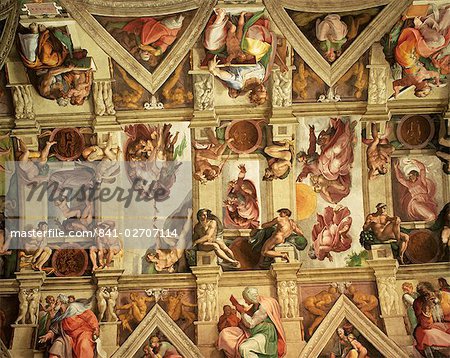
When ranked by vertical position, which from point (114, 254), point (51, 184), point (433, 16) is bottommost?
point (114, 254)

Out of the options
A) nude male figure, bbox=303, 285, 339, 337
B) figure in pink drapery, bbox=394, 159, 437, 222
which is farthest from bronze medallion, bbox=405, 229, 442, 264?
nude male figure, bbox=303, 285, 339, 337

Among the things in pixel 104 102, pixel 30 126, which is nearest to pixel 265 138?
pixel 104 102

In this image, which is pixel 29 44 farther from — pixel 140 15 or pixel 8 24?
pixel 140 15

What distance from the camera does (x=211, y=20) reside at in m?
17.2

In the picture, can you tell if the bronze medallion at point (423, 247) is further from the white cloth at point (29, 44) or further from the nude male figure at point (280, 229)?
the white cloth at point (29, 44)

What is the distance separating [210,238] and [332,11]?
4.56 meters

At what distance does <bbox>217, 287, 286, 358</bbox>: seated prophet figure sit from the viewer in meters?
17.6

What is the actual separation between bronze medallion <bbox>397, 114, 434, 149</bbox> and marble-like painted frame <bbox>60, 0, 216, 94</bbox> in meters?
4.08

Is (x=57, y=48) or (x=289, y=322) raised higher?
(x=57, y=48)

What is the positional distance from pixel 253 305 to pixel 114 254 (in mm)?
2667

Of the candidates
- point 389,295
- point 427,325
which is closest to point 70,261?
point 389,295

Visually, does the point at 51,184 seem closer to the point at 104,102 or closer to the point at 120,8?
the point at 104,102

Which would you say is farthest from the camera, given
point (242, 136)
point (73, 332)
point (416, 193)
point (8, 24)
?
point (416, 193)

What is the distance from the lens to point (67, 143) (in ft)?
59.5
